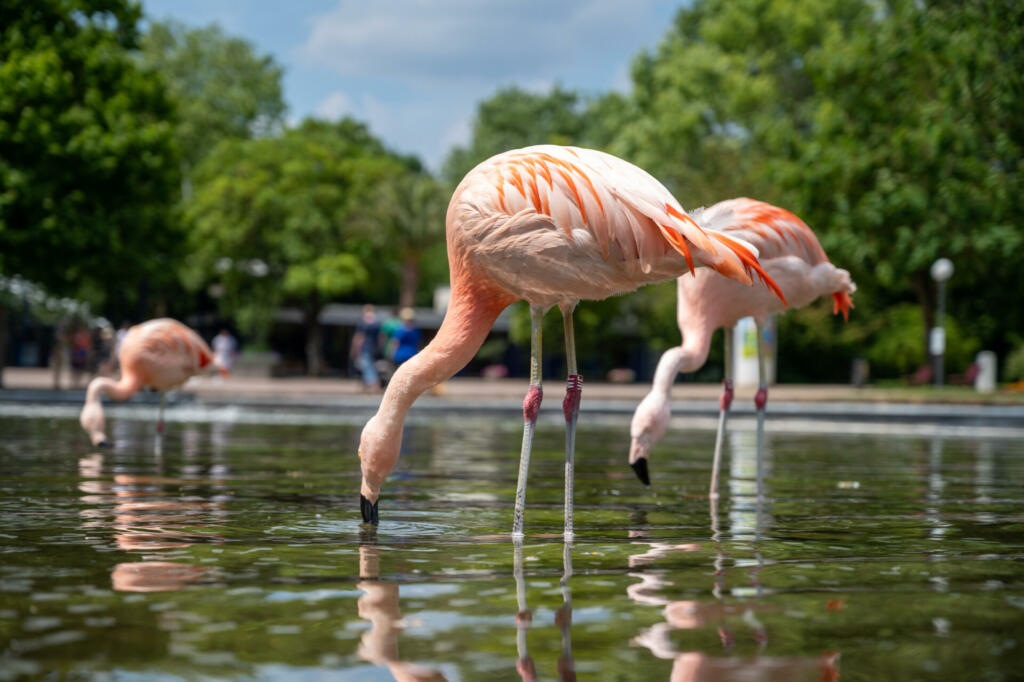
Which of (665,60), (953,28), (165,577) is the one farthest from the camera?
(665,60)

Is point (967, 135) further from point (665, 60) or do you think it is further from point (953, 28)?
point (665, 60)

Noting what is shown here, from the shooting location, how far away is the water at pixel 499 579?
3719 mm

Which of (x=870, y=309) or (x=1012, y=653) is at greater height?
(x=870, y=309)

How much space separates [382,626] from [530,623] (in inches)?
19.8

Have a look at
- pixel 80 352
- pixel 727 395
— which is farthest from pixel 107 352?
pixel 727 395

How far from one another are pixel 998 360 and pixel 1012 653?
48.9m

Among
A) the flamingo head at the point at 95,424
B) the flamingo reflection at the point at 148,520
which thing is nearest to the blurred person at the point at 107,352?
the flamingo head at the point at 95,424

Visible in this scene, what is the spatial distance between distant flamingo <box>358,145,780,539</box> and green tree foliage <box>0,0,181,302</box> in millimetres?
23640

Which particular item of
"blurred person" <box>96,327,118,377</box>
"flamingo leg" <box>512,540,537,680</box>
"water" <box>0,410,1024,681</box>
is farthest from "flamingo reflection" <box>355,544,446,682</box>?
"blurred person" <box>96,327,118,377</box>

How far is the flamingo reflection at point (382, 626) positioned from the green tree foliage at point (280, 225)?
151 ft

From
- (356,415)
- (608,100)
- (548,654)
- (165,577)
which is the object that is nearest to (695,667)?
(548,654)

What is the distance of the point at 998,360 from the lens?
1941 inches

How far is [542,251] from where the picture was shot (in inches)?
244

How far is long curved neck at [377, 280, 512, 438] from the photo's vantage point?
6.49 metres
